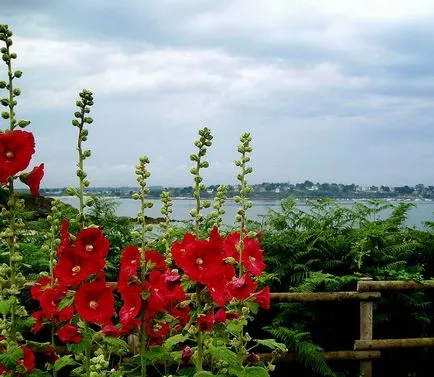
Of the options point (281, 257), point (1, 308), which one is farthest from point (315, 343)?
point (1, 308)

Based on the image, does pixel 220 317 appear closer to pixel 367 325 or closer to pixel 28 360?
pixel 28 360

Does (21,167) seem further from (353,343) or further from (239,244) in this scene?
(353,343)

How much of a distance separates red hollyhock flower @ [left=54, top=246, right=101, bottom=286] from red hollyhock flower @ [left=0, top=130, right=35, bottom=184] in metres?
0.41

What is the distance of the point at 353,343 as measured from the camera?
6098 millimetres

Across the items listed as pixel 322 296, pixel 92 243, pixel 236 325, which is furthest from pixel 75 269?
pixel 322 296

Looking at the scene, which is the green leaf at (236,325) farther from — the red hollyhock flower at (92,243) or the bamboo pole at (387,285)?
the bamboo pole at (387,285)

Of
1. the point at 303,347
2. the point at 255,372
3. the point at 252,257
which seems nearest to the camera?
the point at 255,372

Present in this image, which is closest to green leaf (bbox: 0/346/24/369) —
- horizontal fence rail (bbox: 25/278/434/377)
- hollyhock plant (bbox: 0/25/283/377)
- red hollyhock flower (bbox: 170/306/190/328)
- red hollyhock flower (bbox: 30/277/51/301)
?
hollyhock plant (bbox: 0/25/283/377)

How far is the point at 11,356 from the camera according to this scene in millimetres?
3111

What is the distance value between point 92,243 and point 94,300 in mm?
232

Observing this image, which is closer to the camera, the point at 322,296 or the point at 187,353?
the point at 187,353

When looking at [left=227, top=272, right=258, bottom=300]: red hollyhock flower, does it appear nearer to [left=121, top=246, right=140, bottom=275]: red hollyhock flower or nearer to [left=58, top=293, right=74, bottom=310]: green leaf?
[left=121, top=246, right=140, bottom=275]: red hollyhock flower

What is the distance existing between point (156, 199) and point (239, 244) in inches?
17.3

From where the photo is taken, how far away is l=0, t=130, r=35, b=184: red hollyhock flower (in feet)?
9.80
